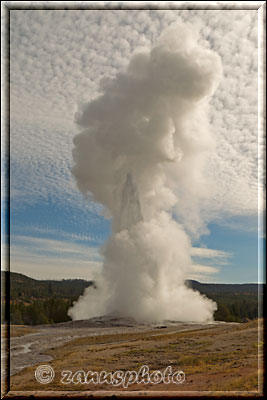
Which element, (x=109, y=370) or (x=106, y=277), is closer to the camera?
(x=109, y=370)

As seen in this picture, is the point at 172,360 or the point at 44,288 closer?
the point at 172,360

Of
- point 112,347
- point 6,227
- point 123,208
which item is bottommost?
point 112,347

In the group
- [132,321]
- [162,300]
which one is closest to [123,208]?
[162,300]

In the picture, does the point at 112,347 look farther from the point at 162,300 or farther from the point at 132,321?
the point at 162,300

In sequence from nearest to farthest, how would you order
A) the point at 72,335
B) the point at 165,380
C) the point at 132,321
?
the point at 165,380
the point at 72,335
the point at 132,321

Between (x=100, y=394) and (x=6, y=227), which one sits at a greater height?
(x=6, y=227)

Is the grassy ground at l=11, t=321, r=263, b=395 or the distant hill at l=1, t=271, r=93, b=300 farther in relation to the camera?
the distant hill at l=1, t=271, r=93, b=300

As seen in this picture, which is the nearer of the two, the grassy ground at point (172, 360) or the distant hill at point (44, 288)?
the grassy ground at point (172, 360)

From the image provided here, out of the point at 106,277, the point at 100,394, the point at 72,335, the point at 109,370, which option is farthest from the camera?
the point at 106,277
